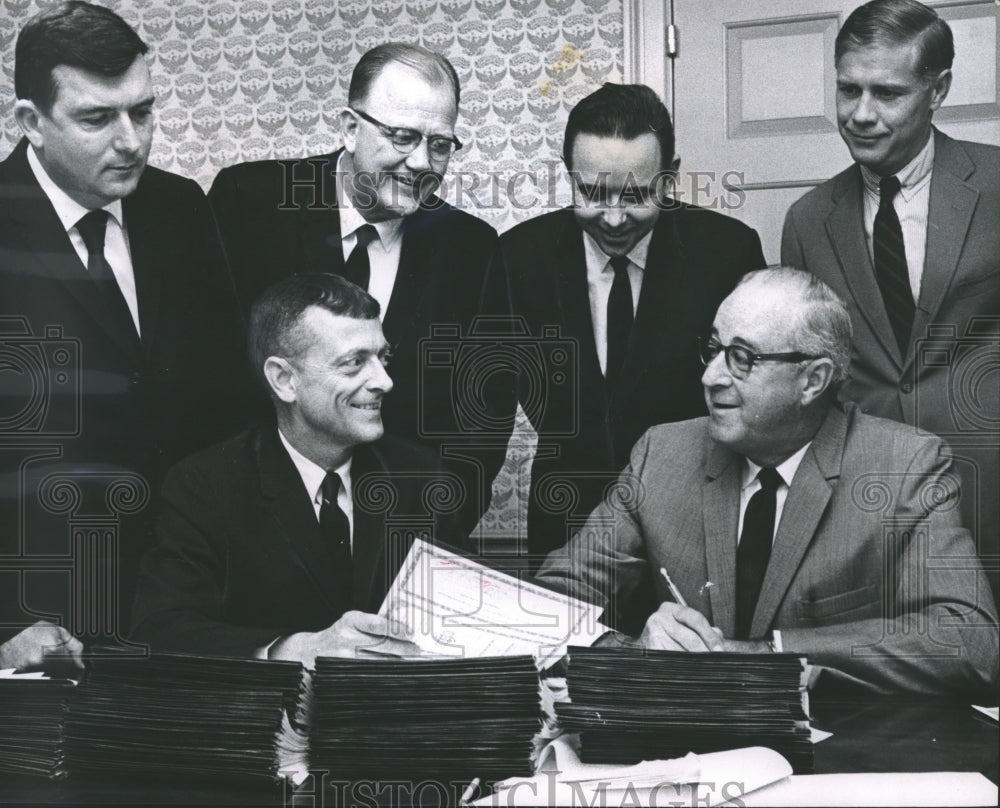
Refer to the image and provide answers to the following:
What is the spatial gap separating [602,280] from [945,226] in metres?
0.81

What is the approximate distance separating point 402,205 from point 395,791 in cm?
142

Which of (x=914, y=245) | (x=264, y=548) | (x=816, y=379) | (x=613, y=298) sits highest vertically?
(x=914, y=245)

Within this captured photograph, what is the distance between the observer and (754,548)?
2.74 m

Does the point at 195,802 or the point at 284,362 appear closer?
the point at 195,802

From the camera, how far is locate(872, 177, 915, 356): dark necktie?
8.98 ft

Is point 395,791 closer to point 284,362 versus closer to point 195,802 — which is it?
point 195,802

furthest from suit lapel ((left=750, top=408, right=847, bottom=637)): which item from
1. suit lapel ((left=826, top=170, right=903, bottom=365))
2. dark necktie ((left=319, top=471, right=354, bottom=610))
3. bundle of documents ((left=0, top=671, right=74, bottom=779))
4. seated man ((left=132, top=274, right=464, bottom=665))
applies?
bundle of documents ((left=0, top=671, right=74, bottom=779))

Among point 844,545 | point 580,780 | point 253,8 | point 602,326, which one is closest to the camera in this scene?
point 580,780

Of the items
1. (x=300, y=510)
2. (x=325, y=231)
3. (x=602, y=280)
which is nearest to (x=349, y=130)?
(x=325, y=231)

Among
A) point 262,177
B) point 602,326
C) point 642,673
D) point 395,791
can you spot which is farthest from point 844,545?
point 262,177

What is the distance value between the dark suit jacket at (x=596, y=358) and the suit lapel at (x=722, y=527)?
141 millimetres

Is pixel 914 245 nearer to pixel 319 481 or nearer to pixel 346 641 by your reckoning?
pixel 319 481

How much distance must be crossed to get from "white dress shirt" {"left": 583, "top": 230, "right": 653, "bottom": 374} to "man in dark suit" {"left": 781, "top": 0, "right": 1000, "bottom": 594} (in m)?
0.35

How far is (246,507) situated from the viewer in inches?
114
